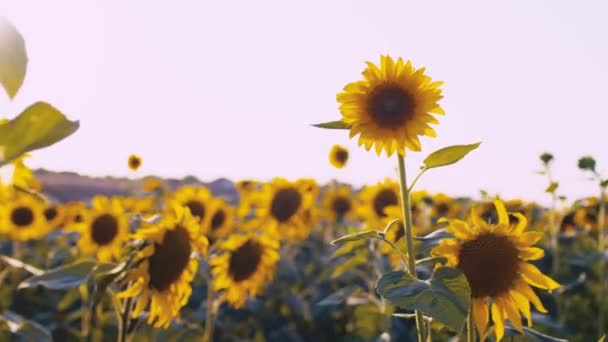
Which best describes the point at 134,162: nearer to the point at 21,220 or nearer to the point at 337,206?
the point at 21,220

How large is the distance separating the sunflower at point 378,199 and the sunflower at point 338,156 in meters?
1.93

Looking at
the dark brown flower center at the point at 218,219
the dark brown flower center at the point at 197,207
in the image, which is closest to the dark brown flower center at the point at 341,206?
the dark brown flower center at the point at 218,219

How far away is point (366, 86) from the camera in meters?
1.90

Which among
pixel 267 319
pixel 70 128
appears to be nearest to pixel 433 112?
pixel 70 128

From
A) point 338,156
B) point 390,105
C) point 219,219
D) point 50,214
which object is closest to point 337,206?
point 338,156

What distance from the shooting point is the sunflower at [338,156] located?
7559 mm

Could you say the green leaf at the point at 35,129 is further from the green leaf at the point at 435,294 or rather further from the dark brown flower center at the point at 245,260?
the dark brown flower center at the point at 245,260

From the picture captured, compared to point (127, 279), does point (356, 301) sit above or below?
below

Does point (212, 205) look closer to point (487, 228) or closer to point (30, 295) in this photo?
point (30, 295)

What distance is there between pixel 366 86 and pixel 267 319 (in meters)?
3.38

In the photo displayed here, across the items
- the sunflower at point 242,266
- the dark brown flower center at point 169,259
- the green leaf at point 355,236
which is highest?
the green leaf at point 355,236

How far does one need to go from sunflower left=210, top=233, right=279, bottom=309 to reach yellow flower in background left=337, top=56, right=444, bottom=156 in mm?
1686

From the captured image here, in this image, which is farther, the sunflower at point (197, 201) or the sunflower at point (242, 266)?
the sunflower at point (197, 201)

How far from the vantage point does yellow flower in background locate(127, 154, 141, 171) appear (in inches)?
367
